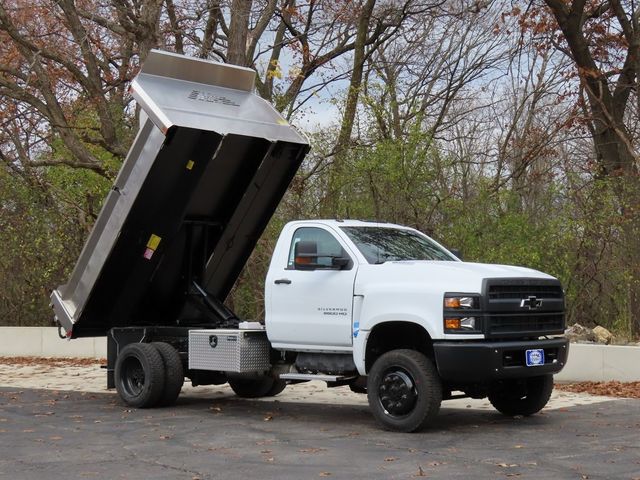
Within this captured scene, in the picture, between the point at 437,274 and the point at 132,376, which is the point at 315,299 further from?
the point at 132,376

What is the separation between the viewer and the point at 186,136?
10852mm

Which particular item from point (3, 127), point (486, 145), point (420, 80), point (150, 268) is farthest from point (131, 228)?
point (486, 145)

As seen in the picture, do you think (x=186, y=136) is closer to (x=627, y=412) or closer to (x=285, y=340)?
(x=285, y=340)

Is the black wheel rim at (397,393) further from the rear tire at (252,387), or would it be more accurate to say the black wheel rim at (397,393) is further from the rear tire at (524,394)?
the rear tire at (252,387)

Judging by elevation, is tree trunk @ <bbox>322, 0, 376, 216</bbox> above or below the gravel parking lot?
above

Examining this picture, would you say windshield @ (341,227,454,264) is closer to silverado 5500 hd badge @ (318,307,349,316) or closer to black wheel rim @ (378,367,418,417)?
silverado 5500 hd badge @ (318,307,349,316)

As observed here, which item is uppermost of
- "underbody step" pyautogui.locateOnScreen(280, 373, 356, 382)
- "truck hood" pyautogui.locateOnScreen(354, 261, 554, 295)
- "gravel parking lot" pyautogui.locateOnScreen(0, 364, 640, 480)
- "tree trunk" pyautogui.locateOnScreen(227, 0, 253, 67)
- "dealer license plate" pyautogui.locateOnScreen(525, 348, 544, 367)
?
"tree trunk" pyautogui.locateOnScreen(227, 0, 253, 67)

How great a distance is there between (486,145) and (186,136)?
22.9 m

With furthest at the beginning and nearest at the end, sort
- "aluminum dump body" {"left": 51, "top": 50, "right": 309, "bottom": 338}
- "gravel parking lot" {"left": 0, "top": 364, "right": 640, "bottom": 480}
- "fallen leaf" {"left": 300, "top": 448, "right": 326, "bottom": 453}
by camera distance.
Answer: "aluminum dump body" {"left": 51, "top": 50, "right": 309, "bottom": 338} < "fallen leaf" {"left": 300, "top": 448, "right": 326, "bottom": 453} < "gravel parking lot" {"left": 0, "top": 364, "right": 640, "bottom": 480}

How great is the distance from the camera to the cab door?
10094 millimetres

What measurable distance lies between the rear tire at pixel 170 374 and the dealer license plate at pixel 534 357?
4346 mm

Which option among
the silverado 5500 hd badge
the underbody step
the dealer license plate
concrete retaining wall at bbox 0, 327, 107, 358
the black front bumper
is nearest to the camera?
the black front bumper

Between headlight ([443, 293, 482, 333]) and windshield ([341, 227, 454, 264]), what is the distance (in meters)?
1.27

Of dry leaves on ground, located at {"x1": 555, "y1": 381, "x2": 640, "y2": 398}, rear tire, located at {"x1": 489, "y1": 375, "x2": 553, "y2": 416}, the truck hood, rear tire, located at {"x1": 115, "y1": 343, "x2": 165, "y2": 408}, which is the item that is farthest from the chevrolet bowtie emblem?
rear tire, located at {"x1": 115, "y1": 343, "x2": 165, "y2": 408}
